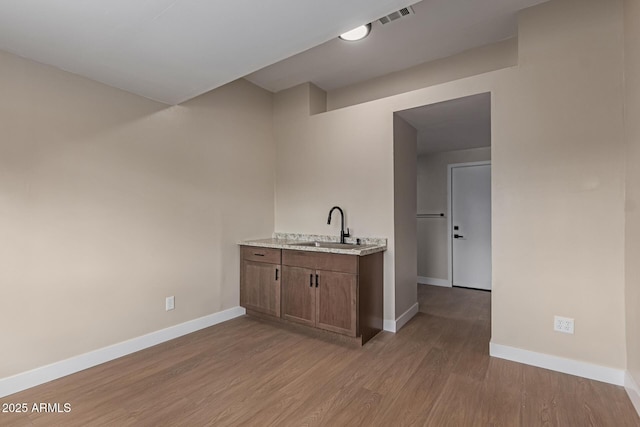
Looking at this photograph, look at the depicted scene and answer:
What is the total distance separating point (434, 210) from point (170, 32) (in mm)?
4504

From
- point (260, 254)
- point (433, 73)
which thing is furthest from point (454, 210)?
point (260, 254)

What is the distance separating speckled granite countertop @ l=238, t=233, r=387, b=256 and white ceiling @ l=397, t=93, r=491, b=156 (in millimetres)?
1342

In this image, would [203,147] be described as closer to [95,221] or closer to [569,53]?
[95,221]

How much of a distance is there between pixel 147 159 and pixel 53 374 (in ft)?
5.77

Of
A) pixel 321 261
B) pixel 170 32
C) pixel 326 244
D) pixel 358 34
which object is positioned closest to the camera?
pixel 170 32

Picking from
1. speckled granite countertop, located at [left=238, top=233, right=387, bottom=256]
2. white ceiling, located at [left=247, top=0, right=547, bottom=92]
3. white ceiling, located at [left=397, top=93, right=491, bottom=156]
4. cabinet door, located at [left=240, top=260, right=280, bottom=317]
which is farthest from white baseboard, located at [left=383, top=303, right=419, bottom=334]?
white ceiling, located at [left=247, top=0, right=547, bottom=92]

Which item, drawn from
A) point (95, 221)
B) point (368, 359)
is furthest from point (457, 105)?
point (95, 221)

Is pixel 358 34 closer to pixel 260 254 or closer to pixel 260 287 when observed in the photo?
pixel 260 254

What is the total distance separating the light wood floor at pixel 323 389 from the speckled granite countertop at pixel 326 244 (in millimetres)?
848

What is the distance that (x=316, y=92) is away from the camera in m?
3.78

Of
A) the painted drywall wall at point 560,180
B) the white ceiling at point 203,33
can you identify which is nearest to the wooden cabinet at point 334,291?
the painted drywall wall at point 560,180

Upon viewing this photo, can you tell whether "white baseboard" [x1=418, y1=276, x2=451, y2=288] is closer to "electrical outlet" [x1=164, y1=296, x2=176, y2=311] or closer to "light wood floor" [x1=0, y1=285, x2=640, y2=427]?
"light wood floor" [x1=0, y1=285, x2=640, y2=427]

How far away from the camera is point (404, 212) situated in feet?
10.7

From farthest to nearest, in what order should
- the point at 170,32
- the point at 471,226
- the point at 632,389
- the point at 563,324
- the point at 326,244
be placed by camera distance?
the point at 471,226 → the point at 326,244 → the point at 563,324 → the point at 632,389 → the point at 170,32
